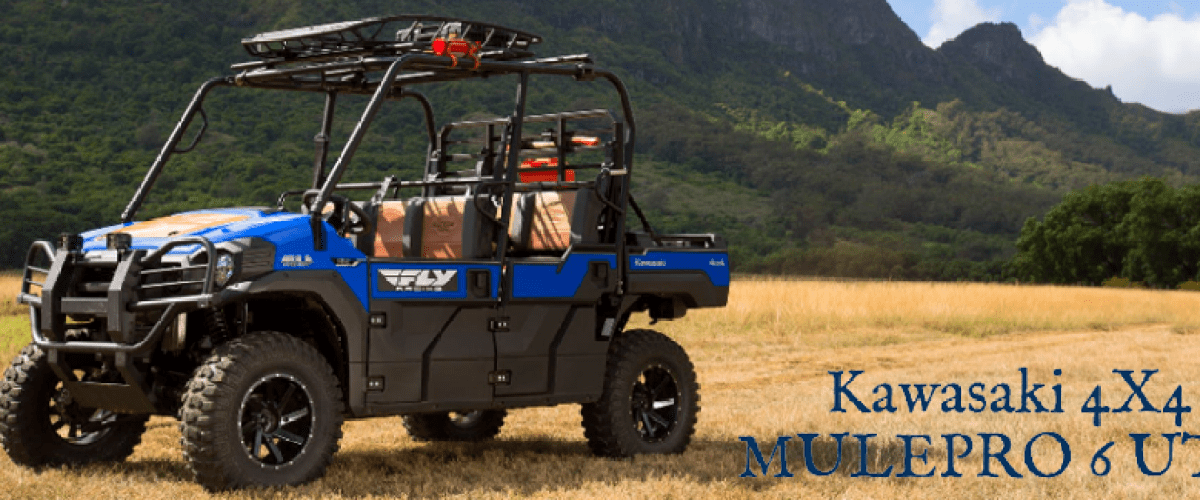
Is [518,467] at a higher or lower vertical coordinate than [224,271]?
lower

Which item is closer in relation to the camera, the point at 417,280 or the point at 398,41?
the point at 417,280

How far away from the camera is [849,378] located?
52.1 feet

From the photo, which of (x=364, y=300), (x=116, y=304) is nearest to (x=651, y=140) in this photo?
(x=364, y=300)

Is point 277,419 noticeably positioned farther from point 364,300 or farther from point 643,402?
point 643,402

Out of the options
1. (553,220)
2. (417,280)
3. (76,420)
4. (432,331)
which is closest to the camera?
(417,280)

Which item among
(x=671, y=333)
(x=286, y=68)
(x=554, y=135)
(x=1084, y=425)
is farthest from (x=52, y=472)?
(x=671, y=333)

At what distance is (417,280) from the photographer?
8.23 metres

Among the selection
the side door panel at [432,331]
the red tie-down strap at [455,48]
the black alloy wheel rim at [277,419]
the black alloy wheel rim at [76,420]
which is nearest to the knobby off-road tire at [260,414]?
the black alloy wheel rim at [277,419]

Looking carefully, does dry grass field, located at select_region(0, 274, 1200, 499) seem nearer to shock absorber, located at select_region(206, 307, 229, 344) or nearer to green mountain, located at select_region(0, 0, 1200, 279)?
shock absorber, located at select_region(206, 307, 229, 344)

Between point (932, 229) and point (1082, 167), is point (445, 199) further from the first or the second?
point (1082, 167)

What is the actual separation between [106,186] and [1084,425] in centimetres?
6899

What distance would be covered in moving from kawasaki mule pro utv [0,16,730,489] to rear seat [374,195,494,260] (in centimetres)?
1

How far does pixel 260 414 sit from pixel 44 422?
1755 millimetres

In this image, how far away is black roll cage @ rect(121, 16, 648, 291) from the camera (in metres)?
8.54
